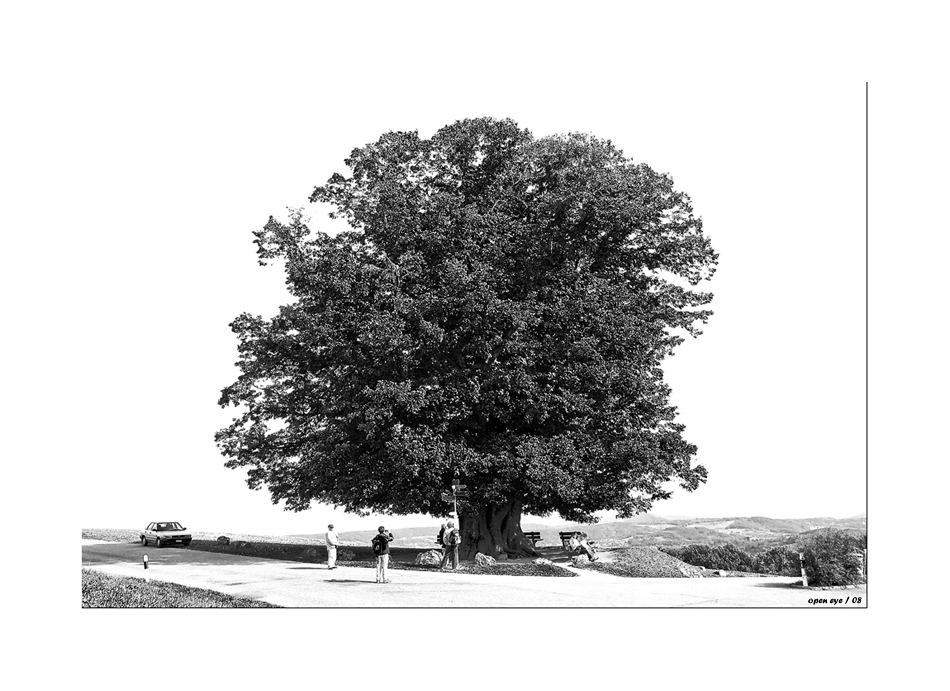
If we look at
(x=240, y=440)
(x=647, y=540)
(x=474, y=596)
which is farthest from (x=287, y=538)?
(x=474, y=596)

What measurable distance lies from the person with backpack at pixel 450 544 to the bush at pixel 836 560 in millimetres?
10156

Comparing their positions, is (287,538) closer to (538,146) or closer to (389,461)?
(389,461)

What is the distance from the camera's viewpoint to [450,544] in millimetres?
33438

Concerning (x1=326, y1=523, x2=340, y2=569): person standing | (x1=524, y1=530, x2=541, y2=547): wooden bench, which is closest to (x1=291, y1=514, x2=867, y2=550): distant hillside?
(x1=524, y1=530, x2=541, y2=547): wooden bench

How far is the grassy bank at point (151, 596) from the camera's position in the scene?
86.8 feet

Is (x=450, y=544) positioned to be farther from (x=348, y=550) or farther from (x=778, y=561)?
(x=348, y=550)

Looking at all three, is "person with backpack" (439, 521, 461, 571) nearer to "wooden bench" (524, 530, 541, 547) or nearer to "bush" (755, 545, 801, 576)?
"wooden bench" (524, 530, 541, 547)

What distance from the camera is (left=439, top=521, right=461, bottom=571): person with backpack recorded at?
108 feet

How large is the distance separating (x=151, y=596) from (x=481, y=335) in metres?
13.4

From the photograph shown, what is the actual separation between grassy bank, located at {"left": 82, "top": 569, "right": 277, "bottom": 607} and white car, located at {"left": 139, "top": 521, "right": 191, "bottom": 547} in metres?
16.8

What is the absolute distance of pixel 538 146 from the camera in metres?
37.5

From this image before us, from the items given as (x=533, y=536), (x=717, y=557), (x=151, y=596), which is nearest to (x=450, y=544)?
(x=533, y=536)

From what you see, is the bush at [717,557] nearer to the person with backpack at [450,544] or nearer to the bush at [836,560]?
the bush at [836,560]

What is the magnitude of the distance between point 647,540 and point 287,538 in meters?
21.0
